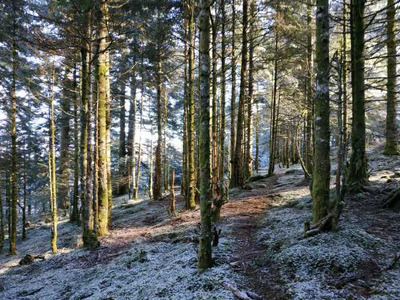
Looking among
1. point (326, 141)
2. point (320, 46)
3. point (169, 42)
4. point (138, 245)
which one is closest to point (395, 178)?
point (326, 141)

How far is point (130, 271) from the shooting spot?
5.71 metres

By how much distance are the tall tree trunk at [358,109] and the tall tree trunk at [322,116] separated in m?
2.41

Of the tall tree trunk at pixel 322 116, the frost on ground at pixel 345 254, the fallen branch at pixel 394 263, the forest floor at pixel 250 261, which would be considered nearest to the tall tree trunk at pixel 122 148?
the forest floor at pixel 250 261

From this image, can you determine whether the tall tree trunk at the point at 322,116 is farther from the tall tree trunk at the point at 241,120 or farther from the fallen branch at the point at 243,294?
the tall tree trunk at the point at 241,120

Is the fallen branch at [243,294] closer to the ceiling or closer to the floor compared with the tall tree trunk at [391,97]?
closer to the floor

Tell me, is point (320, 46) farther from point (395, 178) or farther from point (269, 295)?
point (395, 178)

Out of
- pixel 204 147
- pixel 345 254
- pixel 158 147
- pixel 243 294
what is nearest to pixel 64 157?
pixel 158 147

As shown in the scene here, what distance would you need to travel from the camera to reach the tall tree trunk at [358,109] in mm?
6750

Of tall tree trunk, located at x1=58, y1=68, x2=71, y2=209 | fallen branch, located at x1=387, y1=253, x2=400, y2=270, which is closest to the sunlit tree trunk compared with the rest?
tall tree trunk, located at x1=58, y1=68, x2=71, y2=209

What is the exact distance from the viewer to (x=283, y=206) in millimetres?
8492

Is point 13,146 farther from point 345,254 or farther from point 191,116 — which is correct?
point 345,254

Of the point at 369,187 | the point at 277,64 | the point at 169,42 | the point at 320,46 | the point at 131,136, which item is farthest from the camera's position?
the point at 131,136

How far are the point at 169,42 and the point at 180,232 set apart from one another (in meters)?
9.56

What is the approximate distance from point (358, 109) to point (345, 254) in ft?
15.6
